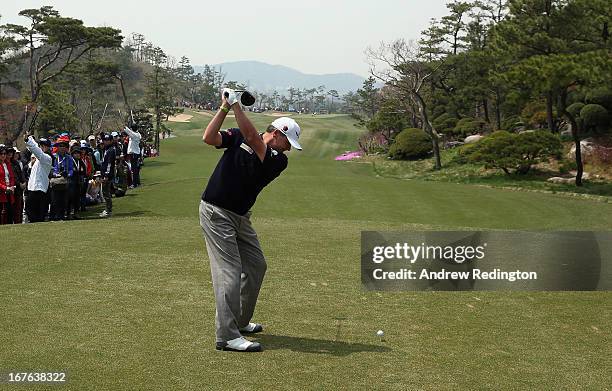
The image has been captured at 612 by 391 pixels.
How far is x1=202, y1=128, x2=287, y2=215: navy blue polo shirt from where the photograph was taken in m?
6.54

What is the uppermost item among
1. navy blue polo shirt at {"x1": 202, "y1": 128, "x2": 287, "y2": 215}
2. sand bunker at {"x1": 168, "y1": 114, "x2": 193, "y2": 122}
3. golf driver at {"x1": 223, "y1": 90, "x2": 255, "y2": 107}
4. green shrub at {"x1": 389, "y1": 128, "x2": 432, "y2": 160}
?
golf driver at {"x1": 223, "y1": 90, "x2": 255, "y2": 107}

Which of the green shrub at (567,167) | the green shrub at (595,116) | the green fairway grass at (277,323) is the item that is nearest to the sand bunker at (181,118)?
the green shrub at (595,116)

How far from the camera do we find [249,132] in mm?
6250

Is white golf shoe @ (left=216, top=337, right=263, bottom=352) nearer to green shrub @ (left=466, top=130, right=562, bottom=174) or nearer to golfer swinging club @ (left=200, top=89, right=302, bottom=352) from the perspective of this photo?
golfer swinging club @ (left=200, top=89, right=302, bottom=352)

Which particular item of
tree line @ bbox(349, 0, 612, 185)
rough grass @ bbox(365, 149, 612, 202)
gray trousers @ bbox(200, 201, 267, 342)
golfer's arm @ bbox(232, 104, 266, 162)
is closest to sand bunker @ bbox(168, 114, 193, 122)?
tree line @ bbox(349, 0, 612, 185)

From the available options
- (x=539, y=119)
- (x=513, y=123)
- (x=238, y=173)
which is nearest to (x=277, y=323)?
(x=238, y=173)

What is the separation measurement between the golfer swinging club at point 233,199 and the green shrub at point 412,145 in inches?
1742

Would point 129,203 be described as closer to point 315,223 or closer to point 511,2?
point 315,223

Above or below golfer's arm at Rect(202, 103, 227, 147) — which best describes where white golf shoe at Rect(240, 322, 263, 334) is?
below

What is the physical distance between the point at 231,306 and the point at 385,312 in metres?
2.19

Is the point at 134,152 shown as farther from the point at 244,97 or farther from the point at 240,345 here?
the point at 240,345

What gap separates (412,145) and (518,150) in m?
14.7

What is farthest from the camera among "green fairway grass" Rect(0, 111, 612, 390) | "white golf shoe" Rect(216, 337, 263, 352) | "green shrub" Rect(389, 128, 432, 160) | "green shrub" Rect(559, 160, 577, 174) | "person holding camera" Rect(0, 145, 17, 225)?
"green shrub" Rect(389, 128, 432, 160)

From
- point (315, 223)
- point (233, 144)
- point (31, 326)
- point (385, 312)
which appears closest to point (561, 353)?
point (385, 312)
